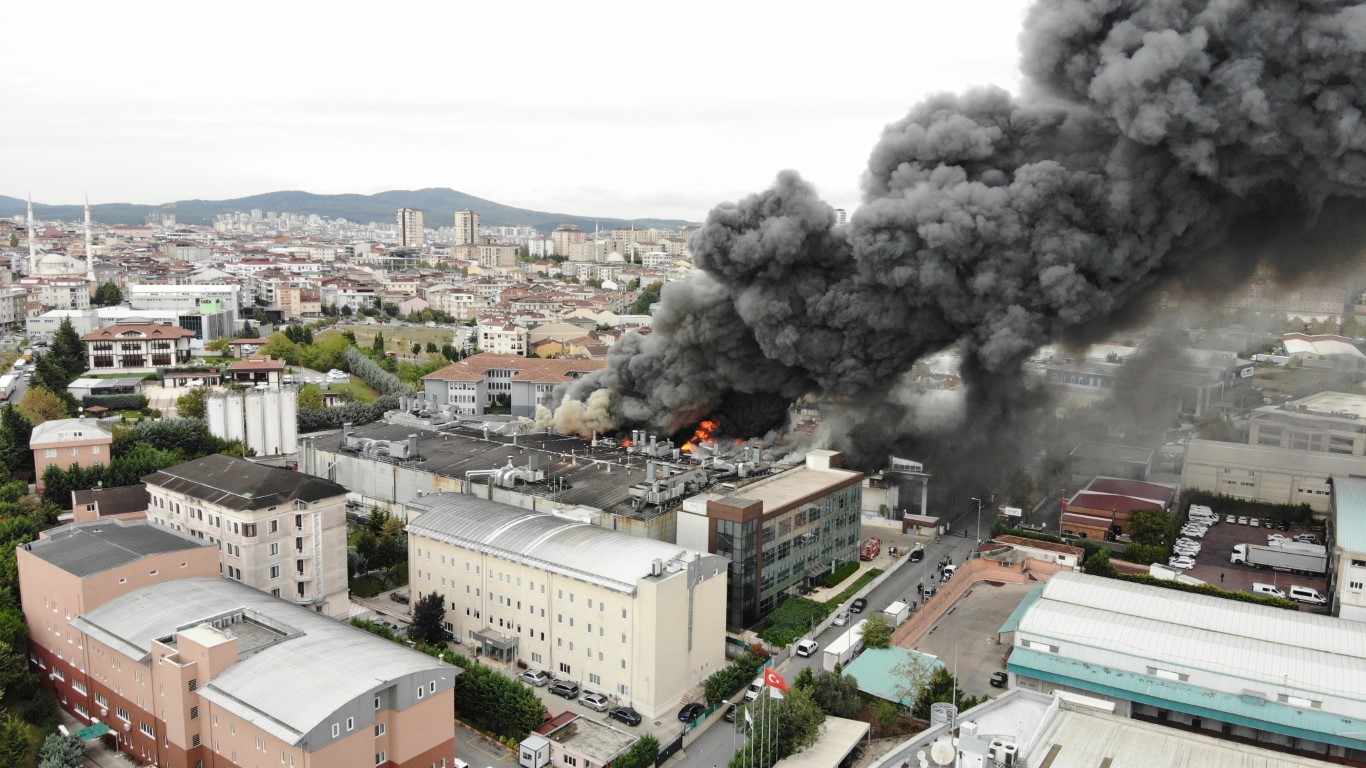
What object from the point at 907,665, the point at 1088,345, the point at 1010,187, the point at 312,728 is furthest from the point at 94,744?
the point at 1088,345

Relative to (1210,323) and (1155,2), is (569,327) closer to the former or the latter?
(1210,323)

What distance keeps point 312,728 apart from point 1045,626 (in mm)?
14264

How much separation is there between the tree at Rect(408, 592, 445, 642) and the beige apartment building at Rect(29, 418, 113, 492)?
15490 mm

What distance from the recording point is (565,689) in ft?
67.5

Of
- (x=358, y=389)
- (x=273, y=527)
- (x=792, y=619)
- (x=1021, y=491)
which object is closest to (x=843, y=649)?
(x=792, y=619)

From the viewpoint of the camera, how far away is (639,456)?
31.0m

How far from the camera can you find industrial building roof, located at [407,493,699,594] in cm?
2039

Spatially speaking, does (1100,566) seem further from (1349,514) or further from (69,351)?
(69,351)

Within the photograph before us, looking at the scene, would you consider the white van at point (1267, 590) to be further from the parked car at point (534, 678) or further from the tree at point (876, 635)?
the parked car at point (534, 678)

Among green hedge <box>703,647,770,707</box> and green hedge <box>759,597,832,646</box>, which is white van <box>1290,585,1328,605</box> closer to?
green hedge <box>759,597,832,646</box>

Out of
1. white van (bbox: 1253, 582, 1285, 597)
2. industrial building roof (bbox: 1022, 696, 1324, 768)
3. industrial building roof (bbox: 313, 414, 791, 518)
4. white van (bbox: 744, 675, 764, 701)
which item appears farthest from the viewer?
industrial building roof (bbox: 313, 414, 791, 518)

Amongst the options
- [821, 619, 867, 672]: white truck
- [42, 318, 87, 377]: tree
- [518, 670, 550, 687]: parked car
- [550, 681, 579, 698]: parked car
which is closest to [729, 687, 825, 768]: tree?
[821, 619, 867, 672]: white truck

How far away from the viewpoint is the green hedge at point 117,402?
137ft

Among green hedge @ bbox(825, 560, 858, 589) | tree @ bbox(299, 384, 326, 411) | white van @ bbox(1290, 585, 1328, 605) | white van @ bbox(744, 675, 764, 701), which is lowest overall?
white van @ bbox(744, 675, 764, 701)
